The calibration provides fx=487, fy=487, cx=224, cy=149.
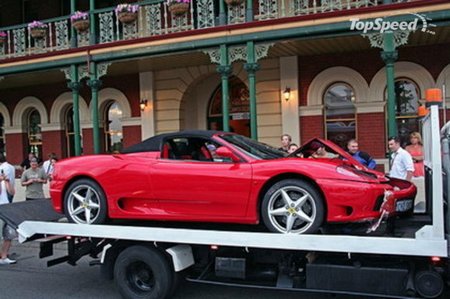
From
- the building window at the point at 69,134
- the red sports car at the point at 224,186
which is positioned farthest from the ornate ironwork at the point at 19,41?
the red sports car at the point at 224,186

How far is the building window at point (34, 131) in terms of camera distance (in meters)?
17.3

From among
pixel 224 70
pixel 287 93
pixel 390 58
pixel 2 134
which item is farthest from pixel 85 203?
pixel 2 134

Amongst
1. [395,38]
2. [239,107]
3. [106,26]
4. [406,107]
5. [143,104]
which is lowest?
[406,107]

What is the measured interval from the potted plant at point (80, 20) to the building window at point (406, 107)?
8.42 meters

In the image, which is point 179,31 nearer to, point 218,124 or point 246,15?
point 246,15

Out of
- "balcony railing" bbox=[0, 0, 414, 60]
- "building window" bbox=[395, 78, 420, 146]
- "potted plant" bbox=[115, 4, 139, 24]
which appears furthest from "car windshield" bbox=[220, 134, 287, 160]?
"potted plant" bbox=[115, 4, 139, 24]

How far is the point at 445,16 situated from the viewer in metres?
9.48

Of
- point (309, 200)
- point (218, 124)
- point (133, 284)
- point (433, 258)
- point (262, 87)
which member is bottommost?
point (133, 284)

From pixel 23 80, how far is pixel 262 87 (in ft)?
26.0

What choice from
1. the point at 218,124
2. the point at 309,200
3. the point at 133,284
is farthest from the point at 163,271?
the point at 218,124

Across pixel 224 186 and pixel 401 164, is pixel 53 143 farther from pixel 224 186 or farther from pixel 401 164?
pixel 224 186

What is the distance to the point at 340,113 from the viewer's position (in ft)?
42.9

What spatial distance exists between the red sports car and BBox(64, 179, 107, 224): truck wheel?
12mm

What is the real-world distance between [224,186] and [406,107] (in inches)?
349
